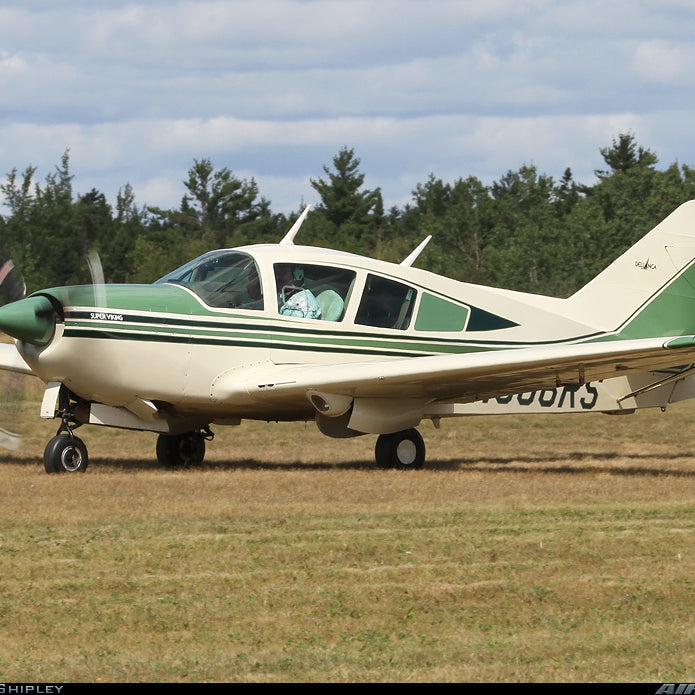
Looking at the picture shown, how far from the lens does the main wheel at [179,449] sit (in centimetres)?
1470

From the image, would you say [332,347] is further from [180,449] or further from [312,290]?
[180,449]

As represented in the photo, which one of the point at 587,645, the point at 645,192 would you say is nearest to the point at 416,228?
the point at 645,192

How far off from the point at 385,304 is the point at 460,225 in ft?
176

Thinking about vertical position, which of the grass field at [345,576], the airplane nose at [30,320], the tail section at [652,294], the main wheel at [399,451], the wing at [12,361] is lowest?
the grass field at [345,576]

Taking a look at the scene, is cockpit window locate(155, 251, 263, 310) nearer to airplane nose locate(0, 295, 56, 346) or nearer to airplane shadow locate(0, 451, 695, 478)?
airplane nose locate(0, 295, 56, 346)

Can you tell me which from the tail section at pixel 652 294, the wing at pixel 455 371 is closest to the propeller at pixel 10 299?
the wing at pixel 455 371

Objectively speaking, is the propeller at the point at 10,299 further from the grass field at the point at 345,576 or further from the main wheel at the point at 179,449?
the main wheel at the point at 179,449

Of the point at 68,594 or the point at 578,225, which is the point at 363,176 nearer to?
the point at 578,225

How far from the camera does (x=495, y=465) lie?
1528 cm

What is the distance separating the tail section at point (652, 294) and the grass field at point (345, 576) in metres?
2.62

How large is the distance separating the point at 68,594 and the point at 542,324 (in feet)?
29.9

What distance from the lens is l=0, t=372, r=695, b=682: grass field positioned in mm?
5980

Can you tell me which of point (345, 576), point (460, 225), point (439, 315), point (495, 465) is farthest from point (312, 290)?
point (460, 225)

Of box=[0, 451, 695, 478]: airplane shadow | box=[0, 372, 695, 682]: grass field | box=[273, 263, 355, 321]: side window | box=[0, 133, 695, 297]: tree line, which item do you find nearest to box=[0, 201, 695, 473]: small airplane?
box=[273, 263, 355, 321]: side window
